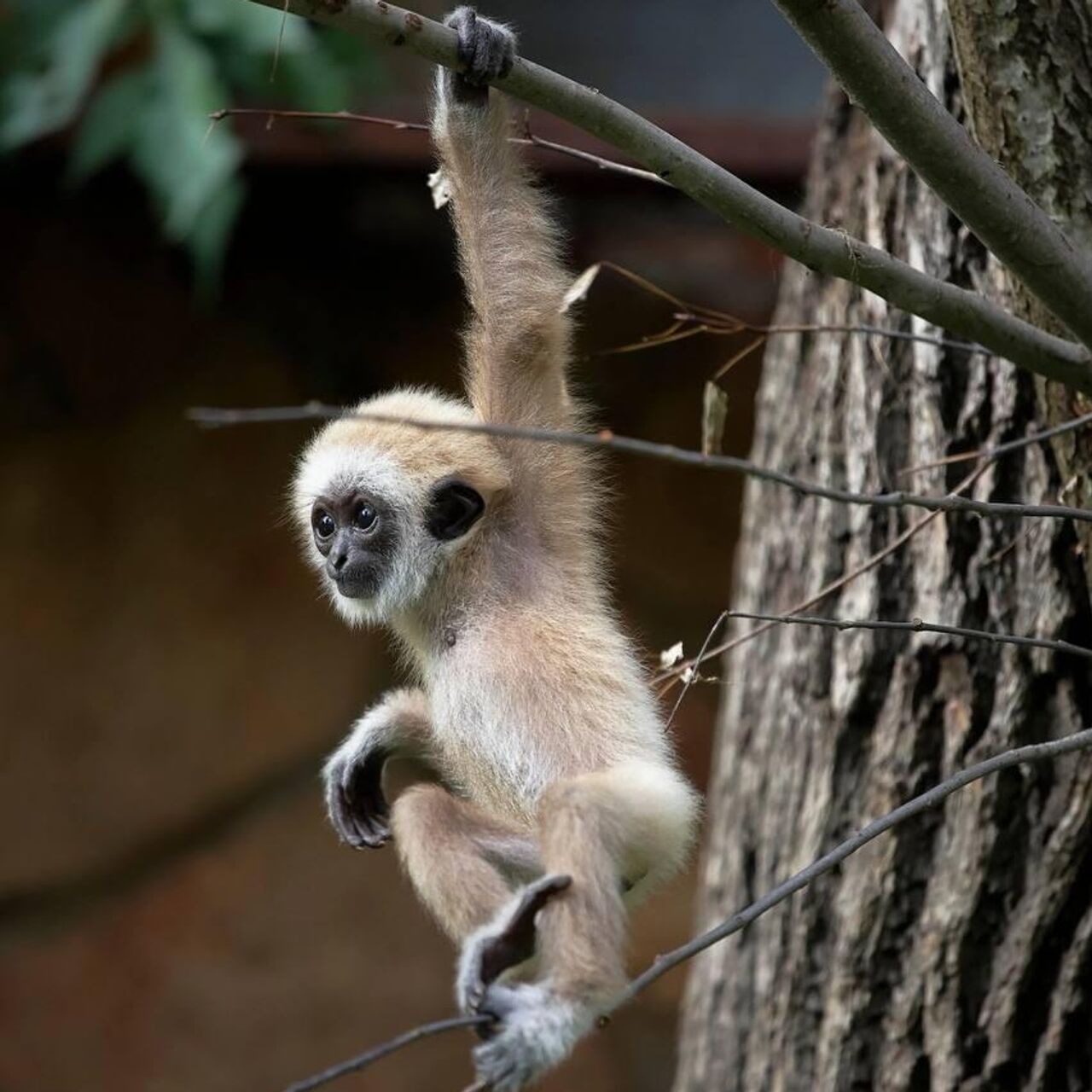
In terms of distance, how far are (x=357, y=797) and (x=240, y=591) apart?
4.80 m

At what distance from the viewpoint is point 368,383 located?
909 cm

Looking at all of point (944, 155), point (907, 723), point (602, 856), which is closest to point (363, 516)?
point (602, 856)

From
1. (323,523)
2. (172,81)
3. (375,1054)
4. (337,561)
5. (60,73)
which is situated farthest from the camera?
(60,73)

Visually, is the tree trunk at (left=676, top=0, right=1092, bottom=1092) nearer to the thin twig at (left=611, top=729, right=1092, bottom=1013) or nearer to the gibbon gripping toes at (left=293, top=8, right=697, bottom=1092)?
the gibbon gripping toes at (left=293, top=8, right=697, bottom=1092)

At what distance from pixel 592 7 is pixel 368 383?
254 centimetres

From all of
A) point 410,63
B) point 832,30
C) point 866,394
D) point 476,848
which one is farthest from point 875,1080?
point 410,63

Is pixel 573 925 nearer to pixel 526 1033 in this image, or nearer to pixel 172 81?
pixel 526 1033

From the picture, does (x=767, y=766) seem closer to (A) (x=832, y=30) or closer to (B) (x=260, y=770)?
(A) (x=832, y=30)

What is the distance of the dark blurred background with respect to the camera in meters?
8.85

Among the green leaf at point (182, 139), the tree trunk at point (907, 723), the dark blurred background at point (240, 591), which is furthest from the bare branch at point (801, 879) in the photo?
the dark blurred background at point (240, 591)

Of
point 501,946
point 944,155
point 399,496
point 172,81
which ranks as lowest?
point 501,946

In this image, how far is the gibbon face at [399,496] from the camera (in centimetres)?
443

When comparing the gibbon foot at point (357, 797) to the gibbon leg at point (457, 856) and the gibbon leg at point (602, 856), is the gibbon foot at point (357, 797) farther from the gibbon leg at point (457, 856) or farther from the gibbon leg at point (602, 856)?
the gibbon leg at point (602, 856)

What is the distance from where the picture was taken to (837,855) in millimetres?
2805
